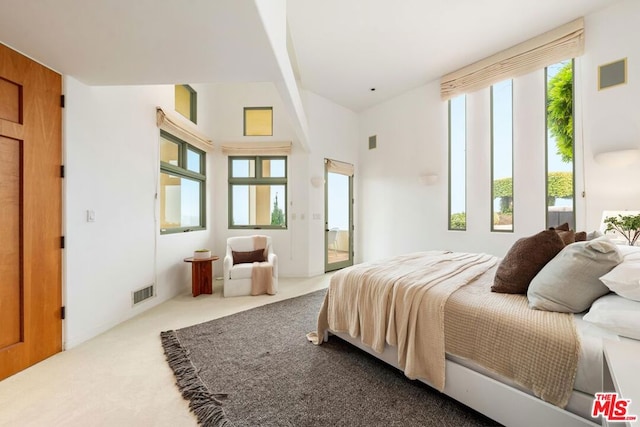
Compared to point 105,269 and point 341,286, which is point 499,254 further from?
point 105,269

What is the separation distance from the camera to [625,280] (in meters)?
1.13

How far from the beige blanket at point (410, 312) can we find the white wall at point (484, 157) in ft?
6.15

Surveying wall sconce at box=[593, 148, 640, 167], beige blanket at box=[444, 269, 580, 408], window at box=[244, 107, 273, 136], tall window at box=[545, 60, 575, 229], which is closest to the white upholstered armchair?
window at box=[244, 107, 273, 136]

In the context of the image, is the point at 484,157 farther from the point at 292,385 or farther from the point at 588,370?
the point at 292,385

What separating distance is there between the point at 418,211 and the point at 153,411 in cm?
445

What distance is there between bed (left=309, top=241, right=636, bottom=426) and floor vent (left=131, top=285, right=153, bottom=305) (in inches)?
90.9

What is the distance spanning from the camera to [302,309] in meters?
3.12

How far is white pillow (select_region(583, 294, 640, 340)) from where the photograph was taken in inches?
40.0

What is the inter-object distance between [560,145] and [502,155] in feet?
2.08

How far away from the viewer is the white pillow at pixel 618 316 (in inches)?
40.0

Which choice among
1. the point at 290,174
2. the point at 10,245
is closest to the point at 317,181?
the point at 290,174

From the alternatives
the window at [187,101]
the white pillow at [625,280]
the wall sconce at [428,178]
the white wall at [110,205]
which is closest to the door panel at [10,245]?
the white wall at [110,205]

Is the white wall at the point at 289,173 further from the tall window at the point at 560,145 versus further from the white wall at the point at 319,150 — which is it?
the tall window at the point at 560,145

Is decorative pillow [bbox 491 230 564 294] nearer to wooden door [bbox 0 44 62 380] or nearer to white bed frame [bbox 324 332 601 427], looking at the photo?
white bed frame [bbox 324 332 601 427]
